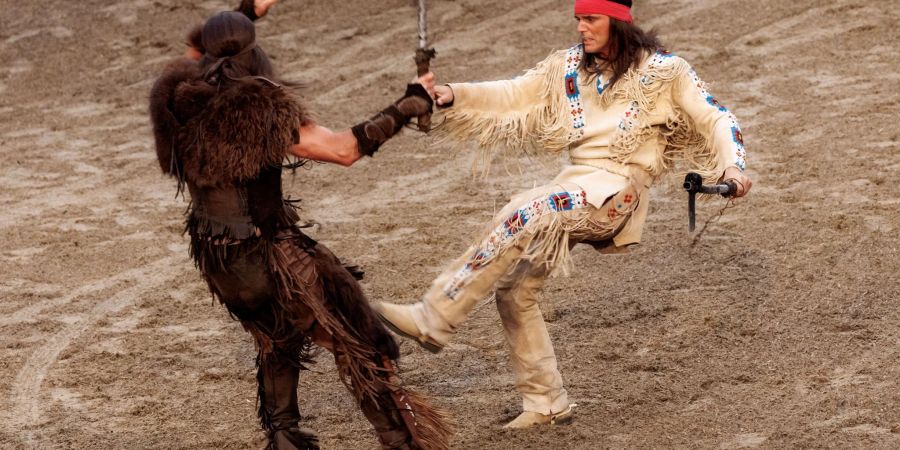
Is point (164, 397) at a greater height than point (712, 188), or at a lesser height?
lesser

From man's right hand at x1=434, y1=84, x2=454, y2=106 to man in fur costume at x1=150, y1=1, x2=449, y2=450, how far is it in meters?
0.31

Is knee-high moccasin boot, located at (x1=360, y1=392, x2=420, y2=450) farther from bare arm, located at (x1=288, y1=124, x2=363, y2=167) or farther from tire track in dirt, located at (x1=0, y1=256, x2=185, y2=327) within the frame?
tire track in dirt, located at (x1=0, y1=256, x2=185, y2=327)

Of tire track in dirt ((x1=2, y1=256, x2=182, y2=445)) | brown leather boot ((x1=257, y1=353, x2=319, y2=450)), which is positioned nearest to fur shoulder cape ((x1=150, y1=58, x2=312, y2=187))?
brown leather boot ((x1=257, y1=353, x2=319, y2=450))

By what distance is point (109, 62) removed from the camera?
35.7ft

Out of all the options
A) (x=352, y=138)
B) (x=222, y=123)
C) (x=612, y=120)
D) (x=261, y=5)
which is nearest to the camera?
(x=222, y=123)

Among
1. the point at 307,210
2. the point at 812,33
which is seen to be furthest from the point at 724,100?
the point at 307,210

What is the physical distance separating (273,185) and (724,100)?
523 cm

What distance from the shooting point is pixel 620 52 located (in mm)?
5137

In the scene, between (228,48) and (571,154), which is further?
(571,154)

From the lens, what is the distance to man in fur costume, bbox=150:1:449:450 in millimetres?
4402

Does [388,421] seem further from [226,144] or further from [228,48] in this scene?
[228,48]

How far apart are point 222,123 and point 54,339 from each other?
2645 mm

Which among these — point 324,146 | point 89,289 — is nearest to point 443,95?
point 324,146

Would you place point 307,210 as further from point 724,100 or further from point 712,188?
point 712,188
